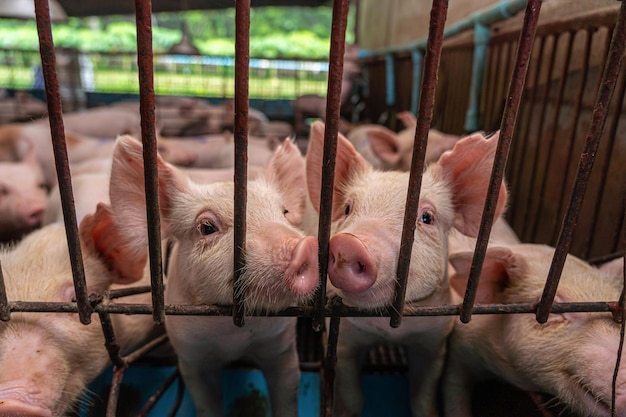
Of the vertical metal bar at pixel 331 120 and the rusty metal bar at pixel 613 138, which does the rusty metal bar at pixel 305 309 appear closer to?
the vertical metal bar at pixel 331 120

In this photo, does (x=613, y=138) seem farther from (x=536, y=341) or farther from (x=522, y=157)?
A: (x=536, y=341)

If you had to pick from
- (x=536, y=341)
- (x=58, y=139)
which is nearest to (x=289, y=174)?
Result: (x=58, y=139)

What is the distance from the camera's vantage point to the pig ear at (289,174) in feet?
5.35

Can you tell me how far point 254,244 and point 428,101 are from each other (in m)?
0.53

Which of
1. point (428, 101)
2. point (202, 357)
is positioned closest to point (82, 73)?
point (202, 357)

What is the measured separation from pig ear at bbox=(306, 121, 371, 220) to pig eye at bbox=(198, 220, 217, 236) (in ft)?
1.11

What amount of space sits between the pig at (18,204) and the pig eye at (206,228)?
1.82 metres

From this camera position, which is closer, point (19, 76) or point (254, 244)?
point (254, 244)

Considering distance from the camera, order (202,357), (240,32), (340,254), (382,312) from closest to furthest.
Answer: (240,32)
(340,254)
(382,312)
(202,357)

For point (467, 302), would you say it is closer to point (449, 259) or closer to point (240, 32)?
point (449, 259)

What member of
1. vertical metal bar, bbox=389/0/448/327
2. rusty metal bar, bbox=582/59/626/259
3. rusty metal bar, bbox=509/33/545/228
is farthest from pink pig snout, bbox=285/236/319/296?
rusty metal bar, bbox=509/33/545/228

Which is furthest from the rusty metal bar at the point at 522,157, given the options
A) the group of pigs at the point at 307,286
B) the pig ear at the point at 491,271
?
the pig ear at the point at 491,271

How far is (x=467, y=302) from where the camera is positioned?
45.7 inches

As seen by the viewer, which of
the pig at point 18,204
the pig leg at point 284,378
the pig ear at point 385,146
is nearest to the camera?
the pig leg at point 284,378
